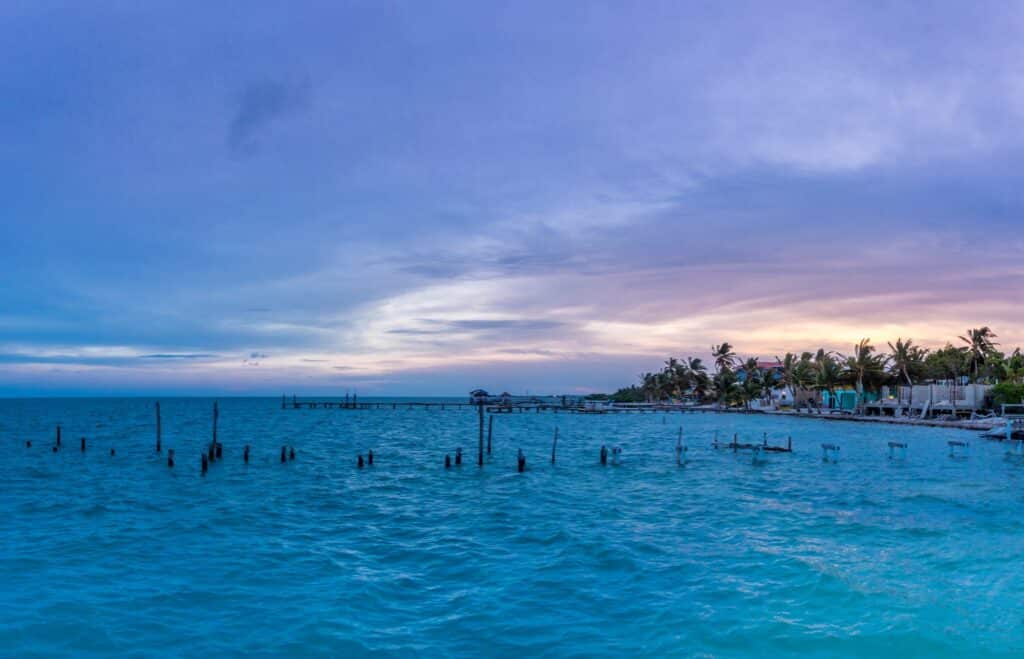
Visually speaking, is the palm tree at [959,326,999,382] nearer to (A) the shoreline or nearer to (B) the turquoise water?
(A) the shoreline

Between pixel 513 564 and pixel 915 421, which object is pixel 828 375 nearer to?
pixel 915 421

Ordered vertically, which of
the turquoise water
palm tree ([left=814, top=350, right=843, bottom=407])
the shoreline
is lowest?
the shoreline

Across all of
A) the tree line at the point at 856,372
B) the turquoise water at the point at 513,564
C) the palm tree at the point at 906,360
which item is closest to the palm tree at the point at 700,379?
the tree line at the point at 856,372

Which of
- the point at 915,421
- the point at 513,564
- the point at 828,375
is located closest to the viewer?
the point at 513,564

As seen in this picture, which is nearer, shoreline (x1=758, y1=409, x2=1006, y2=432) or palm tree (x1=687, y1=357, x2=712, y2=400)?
shoreline (x1=758, y1=409, x2=1006, y2=432)

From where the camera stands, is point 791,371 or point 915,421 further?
point 791,371

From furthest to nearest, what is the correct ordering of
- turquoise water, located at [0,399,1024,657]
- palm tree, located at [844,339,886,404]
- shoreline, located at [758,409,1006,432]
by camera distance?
1. palm tree, located at [844,339,886,404]
2. shoreline, located at [758,409,1006,432]
3. turquoise water, located at [0,399,1024,657]

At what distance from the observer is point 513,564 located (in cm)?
1809

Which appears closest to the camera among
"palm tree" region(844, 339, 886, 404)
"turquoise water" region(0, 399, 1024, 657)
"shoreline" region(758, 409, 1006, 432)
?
"turquoise water" region(0, 399, 1024, 657)

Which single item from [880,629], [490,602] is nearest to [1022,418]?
[880,629]

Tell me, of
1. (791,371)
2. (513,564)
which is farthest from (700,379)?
(513,564)

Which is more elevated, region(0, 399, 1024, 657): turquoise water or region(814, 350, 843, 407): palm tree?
region(814, 350, 843, 407): palm tree

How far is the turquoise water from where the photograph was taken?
13.0 metres

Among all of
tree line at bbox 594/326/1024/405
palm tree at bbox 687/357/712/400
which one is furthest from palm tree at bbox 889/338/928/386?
palm tree at bbox 687/357/712/400
